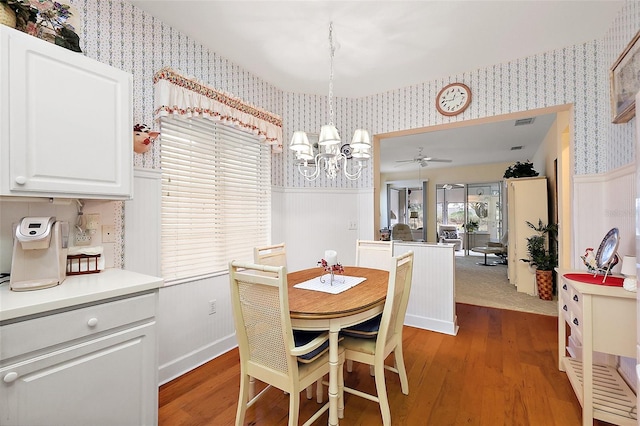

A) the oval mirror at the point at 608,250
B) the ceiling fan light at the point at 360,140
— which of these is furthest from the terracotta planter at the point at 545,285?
the ceiling fan light at the point at 360,140

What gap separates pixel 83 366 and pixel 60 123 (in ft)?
3.69

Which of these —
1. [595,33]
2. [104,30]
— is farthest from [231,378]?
[595,33]

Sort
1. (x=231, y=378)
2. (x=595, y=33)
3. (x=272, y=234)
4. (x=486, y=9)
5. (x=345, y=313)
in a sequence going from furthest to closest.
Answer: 1. (x=272, y=234)
2. (x=595, y=33)
3. (x=231, y=378)
4. (x=486, y=9)
5. (x=345, y=313)

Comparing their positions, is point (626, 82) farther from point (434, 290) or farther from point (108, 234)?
point (108, 234)

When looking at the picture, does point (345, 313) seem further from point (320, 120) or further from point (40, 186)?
point (320, 120)

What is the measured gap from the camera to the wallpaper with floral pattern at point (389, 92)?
1948 mm

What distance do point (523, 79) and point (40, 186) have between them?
12.1 feet

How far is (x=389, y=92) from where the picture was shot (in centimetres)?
348

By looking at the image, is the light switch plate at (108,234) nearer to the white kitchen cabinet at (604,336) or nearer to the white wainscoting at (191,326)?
the white wainscoting at (191,326)

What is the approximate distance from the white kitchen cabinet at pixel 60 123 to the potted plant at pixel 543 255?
495 cm

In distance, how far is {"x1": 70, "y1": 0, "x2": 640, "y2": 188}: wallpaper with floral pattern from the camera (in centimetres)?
195

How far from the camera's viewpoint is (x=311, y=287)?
77.3 inches

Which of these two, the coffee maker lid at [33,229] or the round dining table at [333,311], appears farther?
the round dining table at [333,311]

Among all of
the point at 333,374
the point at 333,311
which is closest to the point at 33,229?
the point at 333,311
